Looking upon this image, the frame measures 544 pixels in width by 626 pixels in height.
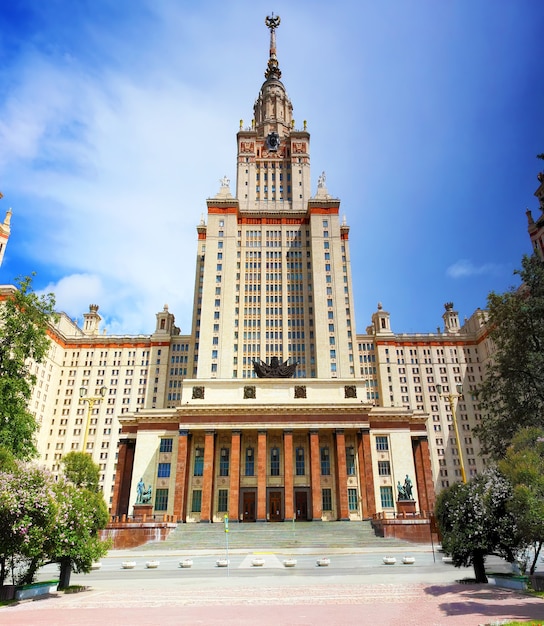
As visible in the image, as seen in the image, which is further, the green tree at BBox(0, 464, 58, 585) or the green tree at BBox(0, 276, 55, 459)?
the green tree at BBox(0, 276, 55, 459)

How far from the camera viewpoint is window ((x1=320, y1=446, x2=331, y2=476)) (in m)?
57.5

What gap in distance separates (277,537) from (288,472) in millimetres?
10961

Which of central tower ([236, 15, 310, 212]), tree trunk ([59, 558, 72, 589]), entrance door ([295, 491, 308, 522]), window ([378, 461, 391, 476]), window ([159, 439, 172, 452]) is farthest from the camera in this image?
central tower ([236, 15, 310, 212])

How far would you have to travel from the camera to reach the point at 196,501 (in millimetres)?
56406

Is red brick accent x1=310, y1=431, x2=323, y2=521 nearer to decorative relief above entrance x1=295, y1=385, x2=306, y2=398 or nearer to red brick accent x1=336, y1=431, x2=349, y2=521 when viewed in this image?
red brick accent x1=336, y1=431, x2=349, y2=521

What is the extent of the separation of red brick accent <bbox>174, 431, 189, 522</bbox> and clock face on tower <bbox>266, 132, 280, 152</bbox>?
69.6 meters

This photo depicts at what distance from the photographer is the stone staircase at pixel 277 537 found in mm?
40844

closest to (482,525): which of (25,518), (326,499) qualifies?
(25,518)

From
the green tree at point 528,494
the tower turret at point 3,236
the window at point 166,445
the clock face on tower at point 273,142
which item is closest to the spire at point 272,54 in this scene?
the clock face on tower at point 273,142

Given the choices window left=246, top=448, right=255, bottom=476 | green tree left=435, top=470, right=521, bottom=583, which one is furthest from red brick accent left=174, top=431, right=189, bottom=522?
green tree left=435, top=470, right=521, bottom=583

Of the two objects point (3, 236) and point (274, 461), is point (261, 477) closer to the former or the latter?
point (274, 461)

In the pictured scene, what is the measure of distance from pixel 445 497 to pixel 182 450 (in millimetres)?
37644

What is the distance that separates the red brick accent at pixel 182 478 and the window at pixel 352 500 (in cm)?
1897

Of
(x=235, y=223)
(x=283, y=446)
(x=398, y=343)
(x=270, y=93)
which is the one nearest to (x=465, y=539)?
(x=283, y=446)
